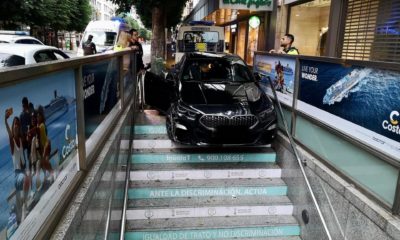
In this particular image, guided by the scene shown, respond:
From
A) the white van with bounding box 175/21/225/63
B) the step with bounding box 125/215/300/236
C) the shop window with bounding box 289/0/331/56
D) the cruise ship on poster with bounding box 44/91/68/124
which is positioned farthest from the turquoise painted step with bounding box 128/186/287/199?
the white van with bounding box 175/21/225/63

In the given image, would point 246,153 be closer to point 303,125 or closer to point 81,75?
point 303,125

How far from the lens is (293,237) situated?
4.62 meters

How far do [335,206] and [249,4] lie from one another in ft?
33.6

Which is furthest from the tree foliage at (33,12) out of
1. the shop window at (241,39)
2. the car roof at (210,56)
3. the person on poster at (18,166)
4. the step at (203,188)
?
the person on poster at (18,166)

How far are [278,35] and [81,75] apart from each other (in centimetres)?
1040

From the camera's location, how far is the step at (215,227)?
14.5 ft

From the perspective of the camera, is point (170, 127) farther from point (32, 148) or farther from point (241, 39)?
point (241, 39)

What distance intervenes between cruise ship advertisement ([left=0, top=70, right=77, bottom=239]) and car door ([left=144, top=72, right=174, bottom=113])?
12.2ft

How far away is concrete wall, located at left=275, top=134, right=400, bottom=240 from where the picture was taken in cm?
304

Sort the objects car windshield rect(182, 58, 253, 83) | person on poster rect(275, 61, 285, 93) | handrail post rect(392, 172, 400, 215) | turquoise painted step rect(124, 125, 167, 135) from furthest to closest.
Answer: car windshield rect(182, 58, 253, 83), turquoise painted step rect(124, 125, 167, 135), person on poster rect(275, 61, 285, 93), handrail post rect(392, 172, 400, 215)

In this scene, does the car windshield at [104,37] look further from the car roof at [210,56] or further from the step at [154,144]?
the step at [154,144]

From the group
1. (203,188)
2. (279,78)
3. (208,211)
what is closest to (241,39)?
(279,78)

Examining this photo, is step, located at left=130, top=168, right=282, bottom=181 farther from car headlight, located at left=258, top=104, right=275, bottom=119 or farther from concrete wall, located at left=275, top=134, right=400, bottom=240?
car headlight, located at left=258, top=104, right=275, bottom=119

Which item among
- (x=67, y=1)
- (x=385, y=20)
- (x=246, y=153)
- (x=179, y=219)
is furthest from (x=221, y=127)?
(x=67, y=1)
